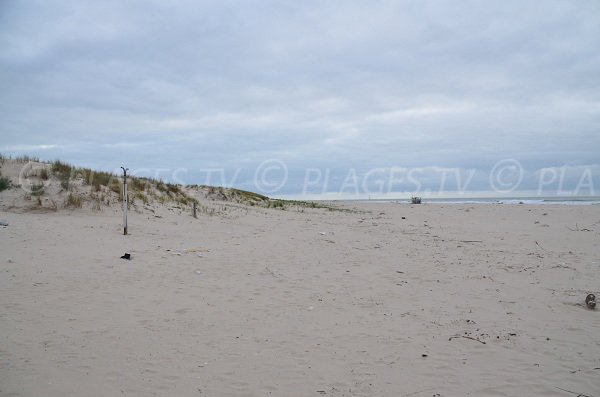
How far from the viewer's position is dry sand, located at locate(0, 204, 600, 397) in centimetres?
429

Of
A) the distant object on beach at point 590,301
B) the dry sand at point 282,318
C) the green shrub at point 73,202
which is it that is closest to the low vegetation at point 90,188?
the green shrub at point 73,202

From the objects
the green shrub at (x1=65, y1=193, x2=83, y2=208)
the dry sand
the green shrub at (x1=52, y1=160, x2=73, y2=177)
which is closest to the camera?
the dry sand

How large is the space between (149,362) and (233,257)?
5101 mm

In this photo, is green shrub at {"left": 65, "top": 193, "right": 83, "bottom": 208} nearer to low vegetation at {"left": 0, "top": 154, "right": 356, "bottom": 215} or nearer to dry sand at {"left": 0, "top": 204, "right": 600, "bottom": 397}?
low vegetation at {"left": 0, "top": 154, "right": 356, "bottom": 215}

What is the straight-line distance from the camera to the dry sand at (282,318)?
14.1 feet

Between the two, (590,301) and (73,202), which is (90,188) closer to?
(73,202)

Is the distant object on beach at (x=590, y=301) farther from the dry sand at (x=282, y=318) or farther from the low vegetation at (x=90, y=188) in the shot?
the low vegetation at (x=90, y=188)

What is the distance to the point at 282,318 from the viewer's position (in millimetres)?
6117

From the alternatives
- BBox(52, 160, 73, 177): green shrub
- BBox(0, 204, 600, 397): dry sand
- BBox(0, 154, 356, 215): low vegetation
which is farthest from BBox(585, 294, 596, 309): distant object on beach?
BBox(52, 160, 73, 177): green shrub

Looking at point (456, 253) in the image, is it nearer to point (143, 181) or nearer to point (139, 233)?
point (139, 233)

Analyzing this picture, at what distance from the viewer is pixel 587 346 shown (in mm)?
5199

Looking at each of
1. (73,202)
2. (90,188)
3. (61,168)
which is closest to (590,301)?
(73,202)

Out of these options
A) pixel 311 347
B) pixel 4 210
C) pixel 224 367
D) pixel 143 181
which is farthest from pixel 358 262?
pixel 143 181

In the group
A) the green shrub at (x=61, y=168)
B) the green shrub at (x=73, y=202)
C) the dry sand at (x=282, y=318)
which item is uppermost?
the green shrub at (x=61, y=168)
